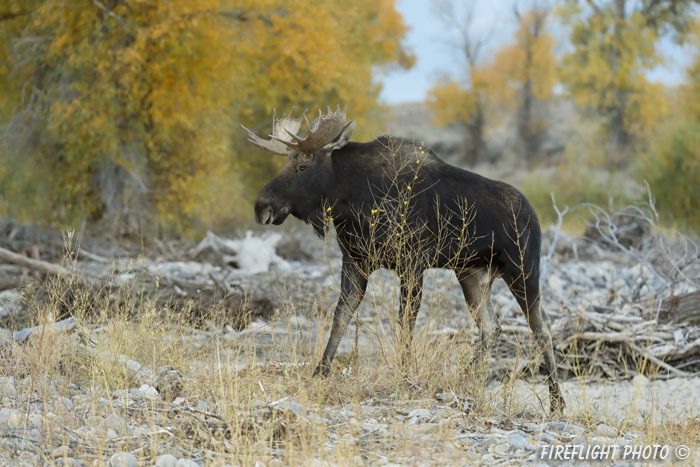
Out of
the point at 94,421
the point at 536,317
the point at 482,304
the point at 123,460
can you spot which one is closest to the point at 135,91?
the point at 482,304

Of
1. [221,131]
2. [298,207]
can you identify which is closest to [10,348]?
[298,207]

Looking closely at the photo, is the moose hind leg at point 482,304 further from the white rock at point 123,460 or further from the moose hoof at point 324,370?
the white rock at point 123,460

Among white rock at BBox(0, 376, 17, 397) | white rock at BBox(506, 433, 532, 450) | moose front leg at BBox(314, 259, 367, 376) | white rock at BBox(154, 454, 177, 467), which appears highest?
moose front leg at BBox(314, 259, 367, 376)

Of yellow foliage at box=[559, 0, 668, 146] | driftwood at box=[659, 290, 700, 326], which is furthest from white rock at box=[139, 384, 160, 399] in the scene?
yellow foliage at box=[559, 0, 668, 146]

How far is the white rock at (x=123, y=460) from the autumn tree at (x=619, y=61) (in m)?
34.7

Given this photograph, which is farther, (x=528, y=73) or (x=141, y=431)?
(x=528, y=73)

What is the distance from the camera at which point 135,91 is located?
14.9 m

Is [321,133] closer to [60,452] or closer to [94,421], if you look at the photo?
[94,421]

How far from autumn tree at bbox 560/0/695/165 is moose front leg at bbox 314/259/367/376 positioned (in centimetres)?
3193

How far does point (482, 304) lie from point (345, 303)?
115 cm

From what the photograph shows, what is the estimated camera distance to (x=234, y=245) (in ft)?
46.0

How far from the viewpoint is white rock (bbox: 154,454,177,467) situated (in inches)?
158

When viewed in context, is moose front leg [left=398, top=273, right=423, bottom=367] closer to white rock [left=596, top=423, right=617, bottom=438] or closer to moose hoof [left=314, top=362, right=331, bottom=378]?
moose hoof [left=314, top=362, right=331, bottom=378]

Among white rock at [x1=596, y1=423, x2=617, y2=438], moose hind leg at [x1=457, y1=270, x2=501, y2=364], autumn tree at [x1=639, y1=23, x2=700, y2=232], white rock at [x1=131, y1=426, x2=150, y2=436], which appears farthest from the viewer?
autumn tree at [x1=639, y1=23, x2=700, y2=232]
